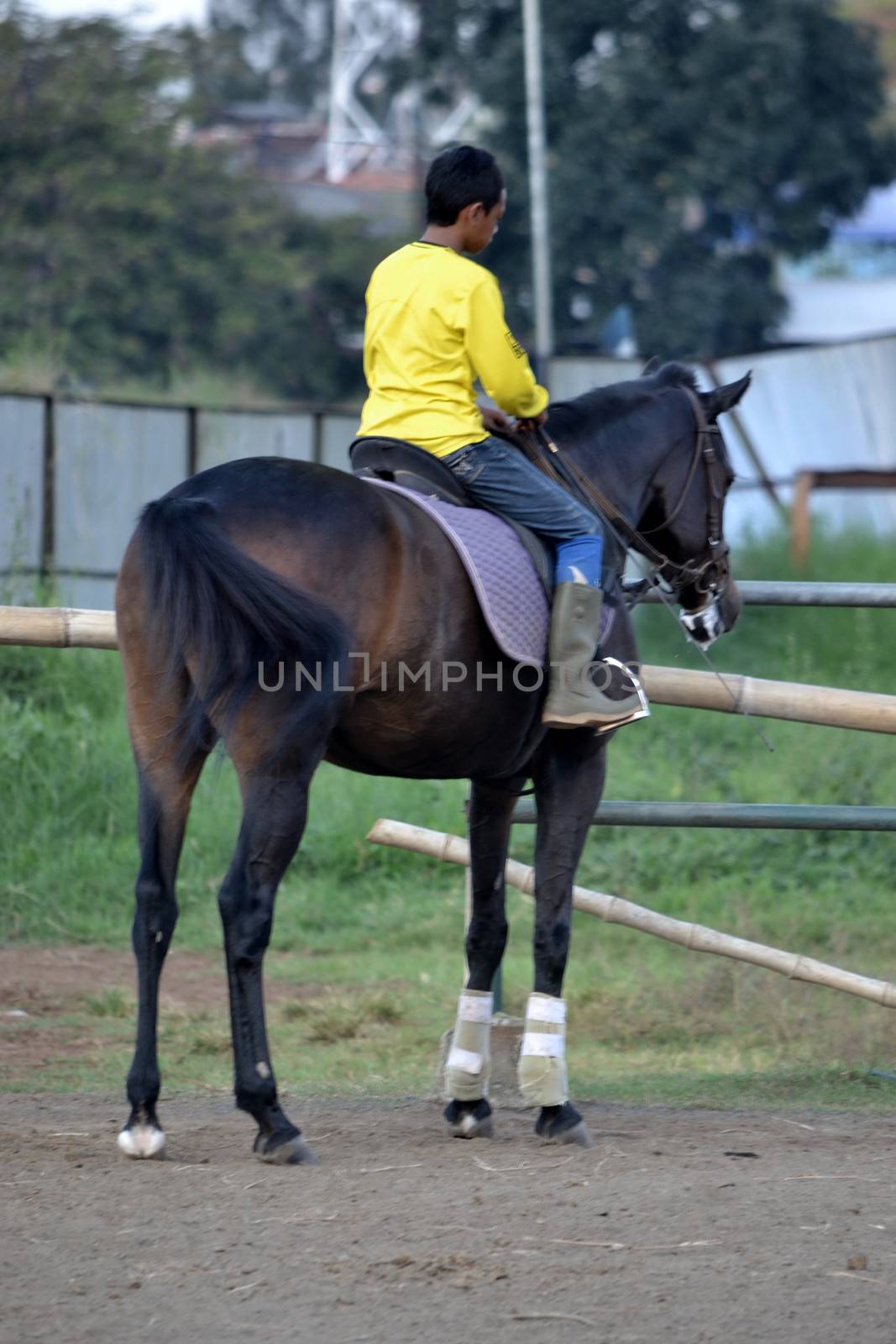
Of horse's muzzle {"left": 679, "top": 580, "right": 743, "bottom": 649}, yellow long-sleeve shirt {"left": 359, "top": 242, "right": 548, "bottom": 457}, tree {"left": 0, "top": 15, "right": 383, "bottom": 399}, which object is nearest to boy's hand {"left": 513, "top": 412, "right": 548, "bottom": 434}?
yellow long-sleeve shirt {"left": 359, "top": 242, "right": 548, "bottom": 457}

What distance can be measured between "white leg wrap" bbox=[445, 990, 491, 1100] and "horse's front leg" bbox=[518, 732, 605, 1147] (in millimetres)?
153

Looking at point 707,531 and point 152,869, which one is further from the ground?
point 707,531

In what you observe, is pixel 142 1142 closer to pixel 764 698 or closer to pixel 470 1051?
pixel 470 1051

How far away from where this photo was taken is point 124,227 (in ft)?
77.8

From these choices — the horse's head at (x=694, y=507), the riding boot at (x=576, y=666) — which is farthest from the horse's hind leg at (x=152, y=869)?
the horse's head at (x=694, y=507)

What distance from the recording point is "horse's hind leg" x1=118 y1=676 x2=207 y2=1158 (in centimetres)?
398

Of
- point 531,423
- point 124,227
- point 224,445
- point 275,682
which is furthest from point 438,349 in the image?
point 124,227

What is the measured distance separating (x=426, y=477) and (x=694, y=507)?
111cm

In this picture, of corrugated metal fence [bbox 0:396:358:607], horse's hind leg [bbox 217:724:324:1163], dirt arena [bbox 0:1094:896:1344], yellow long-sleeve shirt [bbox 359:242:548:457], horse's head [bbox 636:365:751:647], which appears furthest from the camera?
corrugated metal fence [bbox 0:396:358:607]

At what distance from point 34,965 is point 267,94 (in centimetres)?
4212

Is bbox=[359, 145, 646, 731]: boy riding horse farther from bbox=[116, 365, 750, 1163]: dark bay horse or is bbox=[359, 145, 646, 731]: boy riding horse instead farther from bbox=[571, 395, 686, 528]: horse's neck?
bbox=[571, 395, 686, 528]: horse's neck

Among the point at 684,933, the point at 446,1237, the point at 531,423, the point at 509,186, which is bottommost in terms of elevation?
the point at 446,1237

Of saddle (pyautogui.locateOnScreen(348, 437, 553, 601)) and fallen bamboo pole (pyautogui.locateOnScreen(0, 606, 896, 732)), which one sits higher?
saddle (pyautogui.locateOnScreen(348, 437, 553, 601))

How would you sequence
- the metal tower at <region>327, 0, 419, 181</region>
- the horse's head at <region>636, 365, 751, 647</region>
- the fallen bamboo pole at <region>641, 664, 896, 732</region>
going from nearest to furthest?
the fallen bamboo pole at <region>641, 664, 896, 732</region> → the horse's head at <region>636, 365, 751, 647</region> → the metal tower at <region>327, 0, 419, 181</region>
